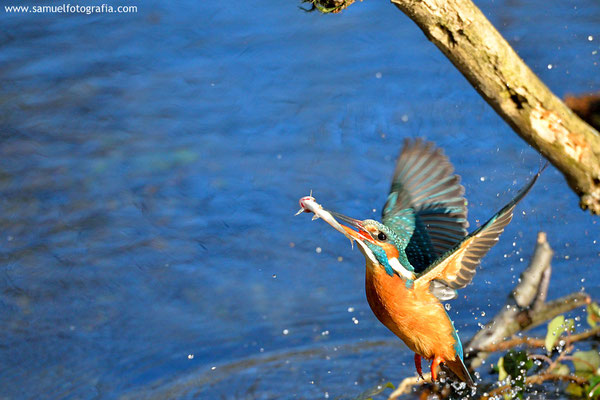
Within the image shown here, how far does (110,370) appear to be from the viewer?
3.85m

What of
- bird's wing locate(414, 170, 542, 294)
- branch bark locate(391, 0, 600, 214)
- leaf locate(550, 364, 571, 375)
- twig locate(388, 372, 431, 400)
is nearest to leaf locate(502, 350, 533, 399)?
leaf locate(550, 364, 571, 375)

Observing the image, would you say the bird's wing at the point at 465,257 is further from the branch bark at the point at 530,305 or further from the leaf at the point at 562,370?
the leaf at the point at 562,370

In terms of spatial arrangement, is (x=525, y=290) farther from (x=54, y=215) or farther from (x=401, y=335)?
(x=54, y=215)

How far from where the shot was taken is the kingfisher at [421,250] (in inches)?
111

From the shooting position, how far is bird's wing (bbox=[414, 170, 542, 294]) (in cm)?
259

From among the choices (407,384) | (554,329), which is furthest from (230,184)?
(554,329)

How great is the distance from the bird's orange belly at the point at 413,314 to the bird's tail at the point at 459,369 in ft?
0.17

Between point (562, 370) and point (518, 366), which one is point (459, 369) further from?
point (562, 370)

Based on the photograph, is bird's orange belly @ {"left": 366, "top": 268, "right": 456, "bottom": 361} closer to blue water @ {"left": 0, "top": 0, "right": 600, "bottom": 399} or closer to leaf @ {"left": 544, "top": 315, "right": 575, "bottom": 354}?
leaf @ {"left": 544, "top": 315, "right": 575, "bottom": 354}

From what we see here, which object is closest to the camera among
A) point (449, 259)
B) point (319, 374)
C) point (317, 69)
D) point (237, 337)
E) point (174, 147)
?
point (449, 259)

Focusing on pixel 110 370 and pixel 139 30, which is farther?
pixel 139 30

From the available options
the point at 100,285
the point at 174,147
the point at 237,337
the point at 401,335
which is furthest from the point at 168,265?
the point at 401,335

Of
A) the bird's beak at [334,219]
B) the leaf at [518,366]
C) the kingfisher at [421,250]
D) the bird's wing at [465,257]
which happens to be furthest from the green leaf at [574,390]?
the bird's beak at [334,219]

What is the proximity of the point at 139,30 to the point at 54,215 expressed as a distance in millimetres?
1944
